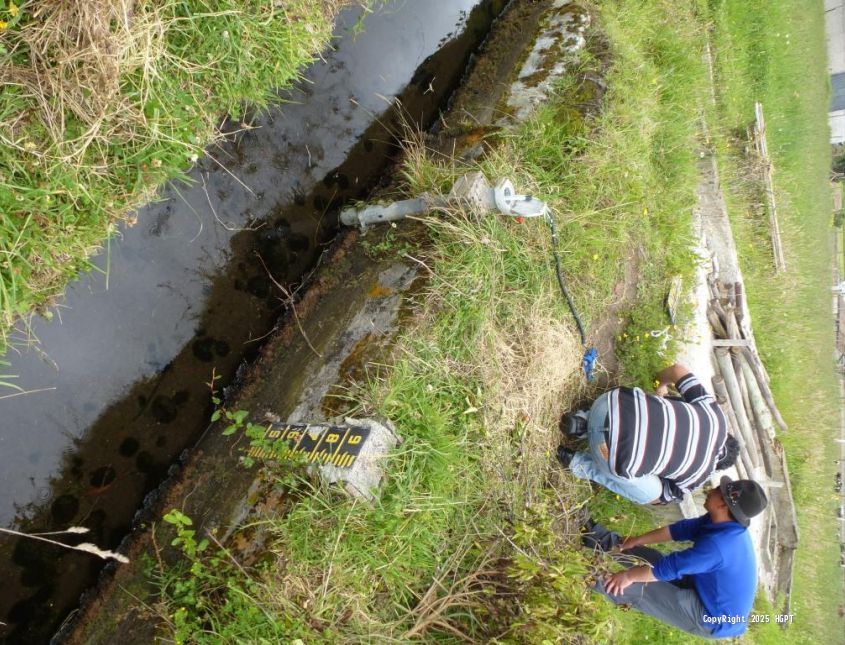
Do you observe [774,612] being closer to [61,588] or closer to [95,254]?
[61,588]

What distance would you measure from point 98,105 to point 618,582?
4.74 m

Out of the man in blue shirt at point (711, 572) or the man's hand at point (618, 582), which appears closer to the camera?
the man in blue shirt at point (711, 572)

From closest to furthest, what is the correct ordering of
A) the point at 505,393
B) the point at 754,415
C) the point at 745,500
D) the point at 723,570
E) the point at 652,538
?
the point at 745,500 → the point at 723,570 → the point at 505,393 → the point at 652,538 → the point at 754,415

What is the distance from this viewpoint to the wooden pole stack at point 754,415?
5.35 m

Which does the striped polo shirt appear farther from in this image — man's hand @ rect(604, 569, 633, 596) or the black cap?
man's hand @ rect(604, 569, 633, 596)

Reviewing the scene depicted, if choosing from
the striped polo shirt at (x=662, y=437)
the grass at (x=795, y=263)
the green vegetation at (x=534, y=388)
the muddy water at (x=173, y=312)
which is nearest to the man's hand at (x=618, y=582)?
the green vegetation at (x=534, y=388)

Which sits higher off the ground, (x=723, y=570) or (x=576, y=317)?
(x=576, y=317)

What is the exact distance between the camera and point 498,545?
3352mm

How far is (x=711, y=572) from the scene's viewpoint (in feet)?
11.7

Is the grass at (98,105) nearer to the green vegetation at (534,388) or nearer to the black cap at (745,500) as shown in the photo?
the green vegetation at (534,388)

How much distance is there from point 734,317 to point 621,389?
3.04 metres

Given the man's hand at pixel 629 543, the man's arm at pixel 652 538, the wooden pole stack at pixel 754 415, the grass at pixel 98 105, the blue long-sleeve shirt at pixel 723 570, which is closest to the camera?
the grass at pixel 98 105

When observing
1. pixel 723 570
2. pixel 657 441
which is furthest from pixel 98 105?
pixel 723 570

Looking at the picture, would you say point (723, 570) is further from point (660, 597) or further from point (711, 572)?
point (660, 597)
